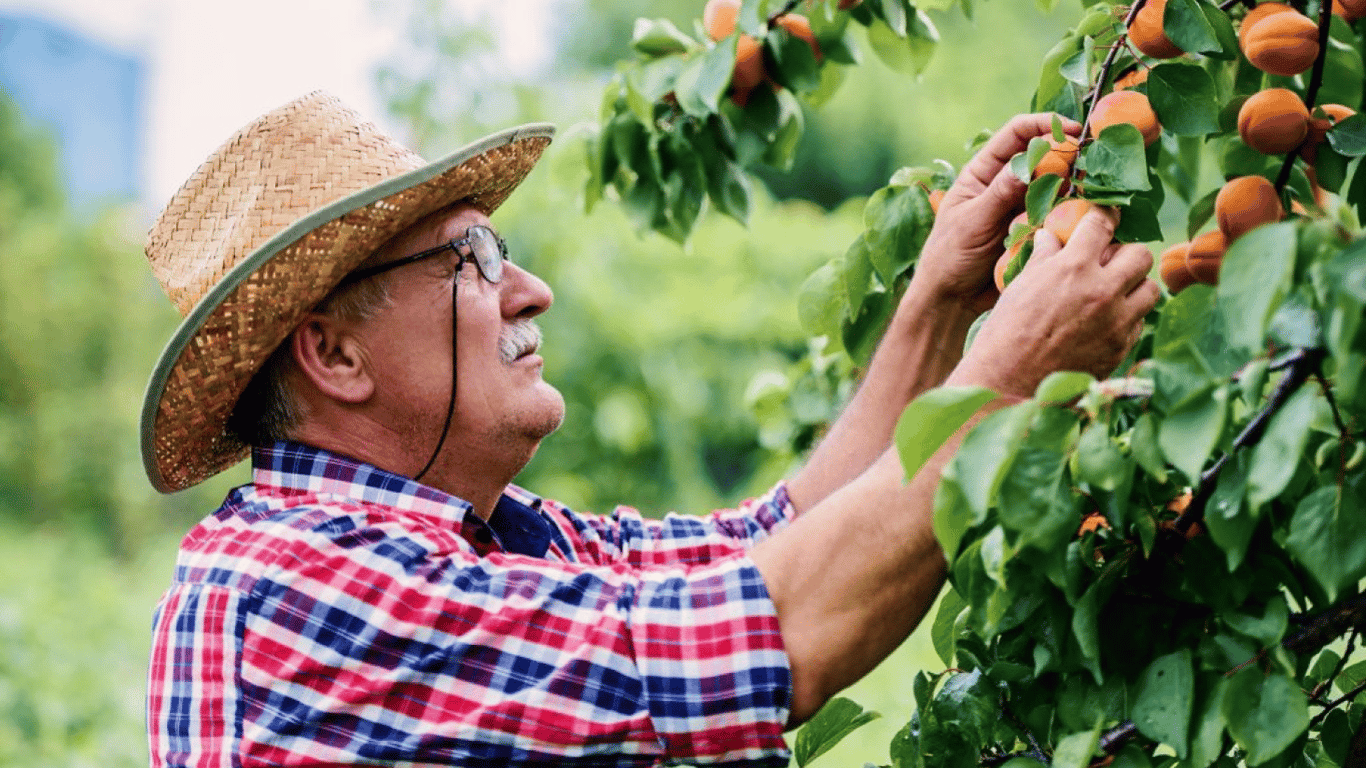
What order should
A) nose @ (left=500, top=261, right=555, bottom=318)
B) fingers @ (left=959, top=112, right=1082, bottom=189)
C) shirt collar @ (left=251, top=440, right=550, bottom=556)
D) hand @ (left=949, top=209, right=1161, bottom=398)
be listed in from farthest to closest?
1. nose @ (left=500, top=261, right=555, bottom=318)
2. shirt collar @ (left=251, top=440, right=550, bottom=556)
3. fingers @ (left=959, top=112, right=1082, bottom=189)
4. hand @ (left=949, top=209, right=1161, bottom=398)

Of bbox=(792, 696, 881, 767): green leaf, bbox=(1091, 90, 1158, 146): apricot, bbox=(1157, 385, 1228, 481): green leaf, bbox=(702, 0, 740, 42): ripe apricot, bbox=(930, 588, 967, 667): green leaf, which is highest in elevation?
bbox=(702, 0, 740, 42): ripe apricot

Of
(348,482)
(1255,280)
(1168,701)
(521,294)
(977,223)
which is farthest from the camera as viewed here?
(521,294)

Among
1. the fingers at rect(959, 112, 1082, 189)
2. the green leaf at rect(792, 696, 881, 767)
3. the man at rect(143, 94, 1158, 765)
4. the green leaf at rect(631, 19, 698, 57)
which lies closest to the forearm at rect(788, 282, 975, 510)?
the man at rect(143, 94, 1158, 765)

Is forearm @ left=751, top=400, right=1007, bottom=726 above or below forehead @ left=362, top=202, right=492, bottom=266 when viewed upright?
below

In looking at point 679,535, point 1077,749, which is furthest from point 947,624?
point 679,535

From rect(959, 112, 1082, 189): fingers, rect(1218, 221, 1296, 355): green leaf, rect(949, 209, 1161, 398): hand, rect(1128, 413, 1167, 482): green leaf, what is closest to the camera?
rect(1218, 221, 1296, 355): green leaf

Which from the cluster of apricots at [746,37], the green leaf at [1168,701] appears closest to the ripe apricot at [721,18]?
the cluster of apricots at [746,37]

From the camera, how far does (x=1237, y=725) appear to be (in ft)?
3.67

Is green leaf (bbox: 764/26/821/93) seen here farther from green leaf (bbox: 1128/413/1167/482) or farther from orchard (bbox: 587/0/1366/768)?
green leaf (bbox: 1128/413/1167/482)

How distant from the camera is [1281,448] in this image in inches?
39.3

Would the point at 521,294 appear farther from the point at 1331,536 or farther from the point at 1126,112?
the point at 1331,536

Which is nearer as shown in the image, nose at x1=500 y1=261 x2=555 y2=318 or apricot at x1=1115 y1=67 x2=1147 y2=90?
apricot at x1=1115 y1=67 x2=1147 y2=90

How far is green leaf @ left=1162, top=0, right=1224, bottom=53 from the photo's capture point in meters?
1.38

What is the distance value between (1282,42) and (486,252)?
964mm
